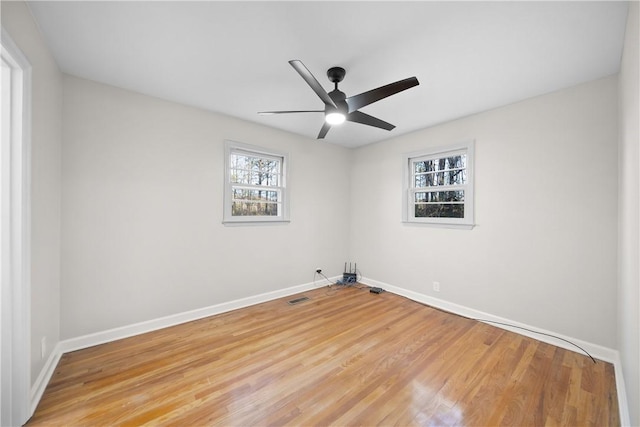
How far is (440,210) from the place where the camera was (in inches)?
143

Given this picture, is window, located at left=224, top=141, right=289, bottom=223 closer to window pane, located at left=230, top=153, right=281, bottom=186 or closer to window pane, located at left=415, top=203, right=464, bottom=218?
window pane, located at left=230, top=153, right=281, bottom=186

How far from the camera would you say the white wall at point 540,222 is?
2.30 metres

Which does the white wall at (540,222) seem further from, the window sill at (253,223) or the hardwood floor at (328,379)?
the window sill at (253,223)

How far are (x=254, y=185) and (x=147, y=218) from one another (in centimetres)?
137

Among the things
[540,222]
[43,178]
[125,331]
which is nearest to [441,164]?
[540,222]

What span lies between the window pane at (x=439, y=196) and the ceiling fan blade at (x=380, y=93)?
2063mm

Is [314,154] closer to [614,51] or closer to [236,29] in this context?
[236,29]

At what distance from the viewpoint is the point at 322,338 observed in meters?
2.58

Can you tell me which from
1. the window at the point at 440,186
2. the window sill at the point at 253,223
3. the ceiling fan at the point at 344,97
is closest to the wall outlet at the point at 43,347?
the window sill at the point at 253,223

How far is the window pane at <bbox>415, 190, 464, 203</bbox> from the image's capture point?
11.2 feet

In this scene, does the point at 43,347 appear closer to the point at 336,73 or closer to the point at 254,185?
the point at 254,185

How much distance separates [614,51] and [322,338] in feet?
11.4

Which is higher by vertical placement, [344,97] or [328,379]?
[344,97]

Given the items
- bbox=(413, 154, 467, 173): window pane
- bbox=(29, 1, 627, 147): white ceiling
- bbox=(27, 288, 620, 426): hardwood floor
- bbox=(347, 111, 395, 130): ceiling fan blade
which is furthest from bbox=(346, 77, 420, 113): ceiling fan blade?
bbox=(27, 288, 620, 426): hardwood floor
